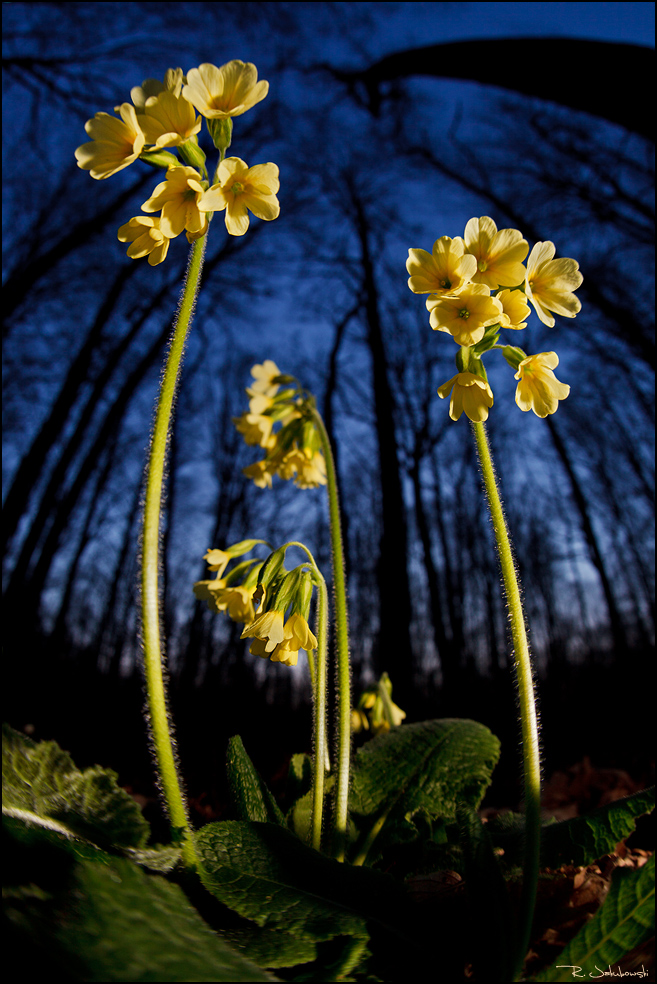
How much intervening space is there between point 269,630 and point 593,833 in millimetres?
842

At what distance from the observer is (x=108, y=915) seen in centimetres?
65

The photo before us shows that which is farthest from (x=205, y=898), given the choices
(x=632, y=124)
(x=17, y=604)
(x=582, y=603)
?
(x=582, y=603)

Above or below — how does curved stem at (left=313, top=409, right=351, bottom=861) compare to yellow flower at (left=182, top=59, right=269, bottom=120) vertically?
below

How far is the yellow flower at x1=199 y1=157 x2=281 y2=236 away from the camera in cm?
107

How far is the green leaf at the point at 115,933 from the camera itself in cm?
60

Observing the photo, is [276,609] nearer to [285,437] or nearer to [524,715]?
[524,715]

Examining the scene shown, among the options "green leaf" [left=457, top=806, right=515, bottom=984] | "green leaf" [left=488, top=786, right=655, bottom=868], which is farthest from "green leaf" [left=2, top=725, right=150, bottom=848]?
"green leaf" [left=488, top=786, right=655, bottom=868]

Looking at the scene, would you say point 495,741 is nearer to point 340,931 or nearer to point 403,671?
point 340,931

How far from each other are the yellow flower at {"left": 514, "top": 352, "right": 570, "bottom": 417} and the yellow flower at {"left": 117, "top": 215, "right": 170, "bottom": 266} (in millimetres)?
837

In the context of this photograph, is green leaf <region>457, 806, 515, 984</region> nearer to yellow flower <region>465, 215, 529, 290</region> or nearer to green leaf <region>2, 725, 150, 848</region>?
green leaf <region>2, 725, 150, 848</region>

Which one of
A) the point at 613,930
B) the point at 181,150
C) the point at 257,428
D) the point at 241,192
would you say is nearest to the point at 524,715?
the point at 613,930

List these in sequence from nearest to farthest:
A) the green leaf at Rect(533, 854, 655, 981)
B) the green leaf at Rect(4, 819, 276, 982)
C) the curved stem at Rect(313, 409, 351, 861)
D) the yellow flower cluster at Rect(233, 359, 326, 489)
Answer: the green leaf at Rect(4, 819, 276, 982), the green leaf at Rect(533, 854, 655, 981), the curved stem at Rect(313, 409, 351, 861), the yellow flower cluster at Rect(233, 359, 326, 489)

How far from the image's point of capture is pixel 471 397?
1123 mm

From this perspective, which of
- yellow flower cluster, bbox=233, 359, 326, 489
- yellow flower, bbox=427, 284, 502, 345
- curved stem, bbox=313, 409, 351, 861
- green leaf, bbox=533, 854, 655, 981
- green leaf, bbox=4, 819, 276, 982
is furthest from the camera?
yellow flower cluster, bbox=233, 359, 326, 489
